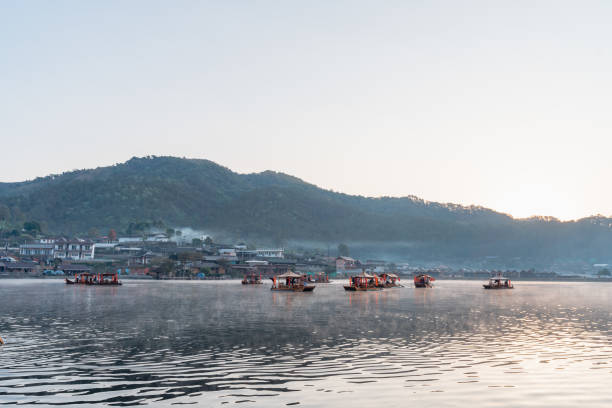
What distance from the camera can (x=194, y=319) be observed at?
56.5m

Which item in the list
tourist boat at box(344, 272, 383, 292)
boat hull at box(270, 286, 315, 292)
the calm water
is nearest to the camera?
the calm water

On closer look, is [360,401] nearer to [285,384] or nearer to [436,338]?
[285,384]

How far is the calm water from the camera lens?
23.2m

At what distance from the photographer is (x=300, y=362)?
31.3 metres

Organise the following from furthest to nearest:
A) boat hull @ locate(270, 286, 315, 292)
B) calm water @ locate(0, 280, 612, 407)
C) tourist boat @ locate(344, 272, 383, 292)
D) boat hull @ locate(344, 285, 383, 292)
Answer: tourist boat @ locate(344, 272, 383, 292), boat hull @ locate(344, 285, 383, 292), boat hull @ locate(270, 286, 315, 292), calm water @ locate(0, 280, 612, 407)

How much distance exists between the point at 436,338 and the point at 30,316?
39.2 m

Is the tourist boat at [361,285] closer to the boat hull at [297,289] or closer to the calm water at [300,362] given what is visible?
the boat hull at [297,289]

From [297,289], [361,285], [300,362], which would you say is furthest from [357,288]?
[300,362]

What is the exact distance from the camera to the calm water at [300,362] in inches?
912

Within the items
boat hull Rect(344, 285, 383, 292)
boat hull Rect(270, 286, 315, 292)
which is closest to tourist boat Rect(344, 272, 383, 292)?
boat hull Rect(344, 285, 383, 292)

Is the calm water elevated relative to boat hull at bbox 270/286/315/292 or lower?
elevated

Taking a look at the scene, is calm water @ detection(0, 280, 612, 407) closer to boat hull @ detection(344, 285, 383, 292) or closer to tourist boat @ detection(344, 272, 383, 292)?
boat hull @ detection(344, 285, 383, 292)

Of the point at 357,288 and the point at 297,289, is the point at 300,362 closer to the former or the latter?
the point at 297,289

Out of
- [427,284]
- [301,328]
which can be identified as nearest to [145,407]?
[301,328]
